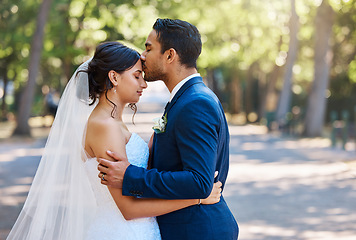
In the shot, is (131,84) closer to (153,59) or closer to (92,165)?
(153,59)

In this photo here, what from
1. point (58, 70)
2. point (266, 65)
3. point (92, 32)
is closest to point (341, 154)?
point (92, 32)

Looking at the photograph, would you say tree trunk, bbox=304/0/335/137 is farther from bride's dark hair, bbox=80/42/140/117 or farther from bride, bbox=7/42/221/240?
bride's dark hair, bbox=80/42/140/117

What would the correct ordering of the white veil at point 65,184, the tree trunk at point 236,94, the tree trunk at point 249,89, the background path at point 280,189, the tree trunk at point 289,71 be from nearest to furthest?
the white veil at point 65,184
the background path at point 280,189
the tree trunk at point 289,71
the tree trunk at point 249,89
the tree trunk at point 236,94

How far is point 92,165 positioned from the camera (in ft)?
11.5

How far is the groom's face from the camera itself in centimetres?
329

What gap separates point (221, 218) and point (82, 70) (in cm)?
132

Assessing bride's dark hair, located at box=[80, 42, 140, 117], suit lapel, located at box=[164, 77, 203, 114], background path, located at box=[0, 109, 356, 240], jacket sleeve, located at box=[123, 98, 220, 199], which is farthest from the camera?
background path, located at box=[0, 109, 356, 240]

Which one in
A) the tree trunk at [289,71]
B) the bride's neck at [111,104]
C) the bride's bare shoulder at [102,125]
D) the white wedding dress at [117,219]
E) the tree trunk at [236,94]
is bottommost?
the tree trunk at [236,94]

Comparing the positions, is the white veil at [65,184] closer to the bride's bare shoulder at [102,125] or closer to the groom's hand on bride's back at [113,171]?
the bride's bare shoulder at [102,125]

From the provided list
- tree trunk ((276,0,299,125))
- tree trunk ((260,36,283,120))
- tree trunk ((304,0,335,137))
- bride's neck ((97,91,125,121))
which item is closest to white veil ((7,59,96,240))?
bride's neck ((97,91,125,121))

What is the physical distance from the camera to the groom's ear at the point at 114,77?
3.48 meters

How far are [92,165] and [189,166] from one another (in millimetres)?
790

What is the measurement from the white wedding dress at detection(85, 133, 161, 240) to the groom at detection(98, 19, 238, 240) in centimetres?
9

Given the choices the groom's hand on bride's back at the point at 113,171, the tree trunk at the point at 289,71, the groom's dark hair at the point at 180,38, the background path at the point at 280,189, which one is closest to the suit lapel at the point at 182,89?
the groom's dark hair at the point at 180,38
